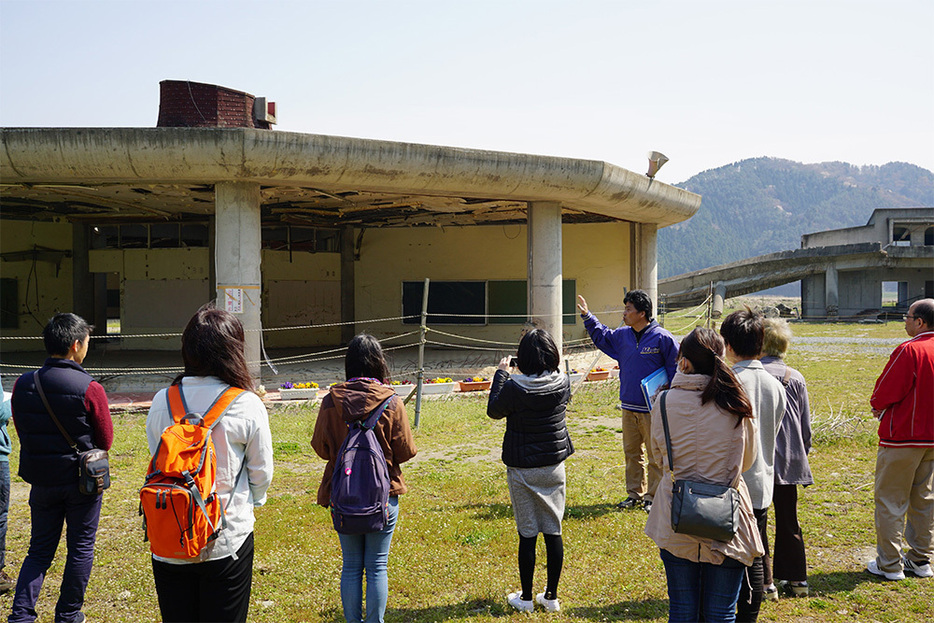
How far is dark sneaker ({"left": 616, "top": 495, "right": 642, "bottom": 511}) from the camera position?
6.52 meters

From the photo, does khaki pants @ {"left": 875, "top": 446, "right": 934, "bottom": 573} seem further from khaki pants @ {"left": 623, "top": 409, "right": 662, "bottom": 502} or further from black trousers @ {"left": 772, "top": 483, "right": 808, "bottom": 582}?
khaki pants @ {"left": 623, "top": 409, "right": 662, "bottom": 502}

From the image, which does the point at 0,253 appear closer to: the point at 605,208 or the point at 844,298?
the point at 605,208

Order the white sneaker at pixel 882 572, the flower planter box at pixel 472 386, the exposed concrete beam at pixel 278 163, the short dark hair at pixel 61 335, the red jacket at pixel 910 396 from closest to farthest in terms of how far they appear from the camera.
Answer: the short dark hair at pixel 61 335, the red jacket at pixel 910 396, the white sneaker at pixel 882 572, the exposed concrete beam at pixel 278 163, the flower planter box at pixel 472 386

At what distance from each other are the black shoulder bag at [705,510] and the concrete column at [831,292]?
38.4 metres

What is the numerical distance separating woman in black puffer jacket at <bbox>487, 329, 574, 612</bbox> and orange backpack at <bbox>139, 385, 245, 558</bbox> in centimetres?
182

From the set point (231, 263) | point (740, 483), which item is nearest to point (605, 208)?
point (231, 263)

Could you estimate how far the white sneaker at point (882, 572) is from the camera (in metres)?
4.93

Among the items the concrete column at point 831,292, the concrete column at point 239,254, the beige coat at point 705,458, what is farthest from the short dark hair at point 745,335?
the concrete column at point 831,292

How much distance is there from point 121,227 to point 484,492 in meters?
17.5

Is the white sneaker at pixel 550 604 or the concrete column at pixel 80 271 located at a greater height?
the concrete column at pixel 80 271

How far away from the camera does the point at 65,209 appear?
17906mm

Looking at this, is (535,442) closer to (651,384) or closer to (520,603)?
(651,384)

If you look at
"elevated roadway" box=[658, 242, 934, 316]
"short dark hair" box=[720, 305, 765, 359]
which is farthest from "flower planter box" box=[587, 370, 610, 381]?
"elevated roadway" box=[658, 242, 934, 316]

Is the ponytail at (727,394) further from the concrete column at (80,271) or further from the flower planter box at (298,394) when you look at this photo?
the concrete column at (80,271)
